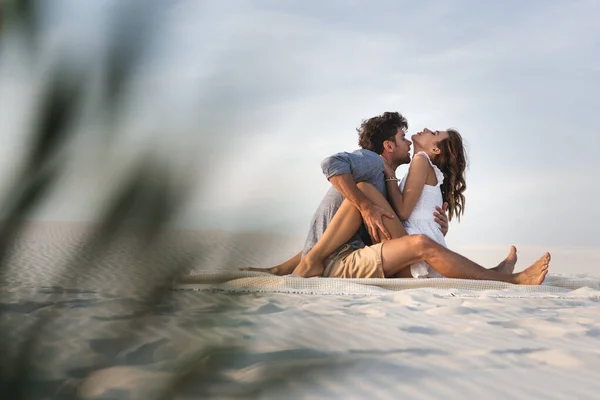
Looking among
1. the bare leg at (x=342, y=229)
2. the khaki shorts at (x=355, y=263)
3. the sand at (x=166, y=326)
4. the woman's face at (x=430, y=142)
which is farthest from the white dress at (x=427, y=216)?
the sand at (x=166, y=326)

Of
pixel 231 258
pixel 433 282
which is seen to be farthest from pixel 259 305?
pixel 433 282

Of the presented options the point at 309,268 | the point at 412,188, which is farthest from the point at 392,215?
the point at 309,268

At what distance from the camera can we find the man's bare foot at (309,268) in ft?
16.1

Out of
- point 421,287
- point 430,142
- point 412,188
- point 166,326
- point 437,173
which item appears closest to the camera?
point 166,326

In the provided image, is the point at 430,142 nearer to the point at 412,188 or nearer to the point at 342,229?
the point at 412,188

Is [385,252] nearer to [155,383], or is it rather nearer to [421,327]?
[421,327]

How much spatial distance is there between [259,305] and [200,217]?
0.58 ft

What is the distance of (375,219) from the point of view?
491cm

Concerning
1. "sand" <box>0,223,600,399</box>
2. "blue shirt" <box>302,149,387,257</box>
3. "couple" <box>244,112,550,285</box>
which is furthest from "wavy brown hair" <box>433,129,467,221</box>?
"sand" <box>0,223,600,399</box>

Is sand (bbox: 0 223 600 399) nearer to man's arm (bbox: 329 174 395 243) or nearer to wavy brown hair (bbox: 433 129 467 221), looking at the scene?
man's arm (bbox: 329 174 395 243)

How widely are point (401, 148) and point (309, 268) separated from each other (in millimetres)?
1640

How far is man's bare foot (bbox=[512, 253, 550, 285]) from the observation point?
468 cm

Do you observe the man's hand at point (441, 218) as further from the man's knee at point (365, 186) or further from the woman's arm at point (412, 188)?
the man's knee at point (365, 186)

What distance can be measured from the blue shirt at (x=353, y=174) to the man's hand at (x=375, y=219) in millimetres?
286
